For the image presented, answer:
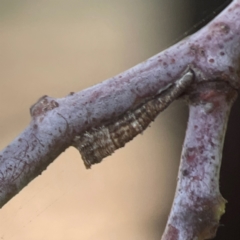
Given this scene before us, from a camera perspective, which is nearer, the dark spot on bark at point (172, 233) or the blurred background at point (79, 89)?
the dark spot on bark at point (172, 233)

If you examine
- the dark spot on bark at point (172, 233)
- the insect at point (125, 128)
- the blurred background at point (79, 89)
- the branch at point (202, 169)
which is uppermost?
the blurred background at point (79, 89)

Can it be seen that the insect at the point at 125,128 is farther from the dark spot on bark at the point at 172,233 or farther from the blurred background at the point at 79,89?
the blurred background at the point at 79,89

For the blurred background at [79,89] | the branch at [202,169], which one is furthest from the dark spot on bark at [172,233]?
the blurred background at [79,89]

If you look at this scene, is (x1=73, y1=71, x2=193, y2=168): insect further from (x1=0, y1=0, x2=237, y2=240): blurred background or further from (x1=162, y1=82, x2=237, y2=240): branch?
(x1=0, y1=0, x2=237, y2=240): blurred background

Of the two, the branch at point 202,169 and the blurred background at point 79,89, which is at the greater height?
the blurred background at point 79,89

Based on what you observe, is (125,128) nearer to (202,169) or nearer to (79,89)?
(202,169)

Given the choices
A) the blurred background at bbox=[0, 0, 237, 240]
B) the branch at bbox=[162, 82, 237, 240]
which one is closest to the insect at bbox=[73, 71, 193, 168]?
the branch at bbox=[162, 82, 237, 240]
